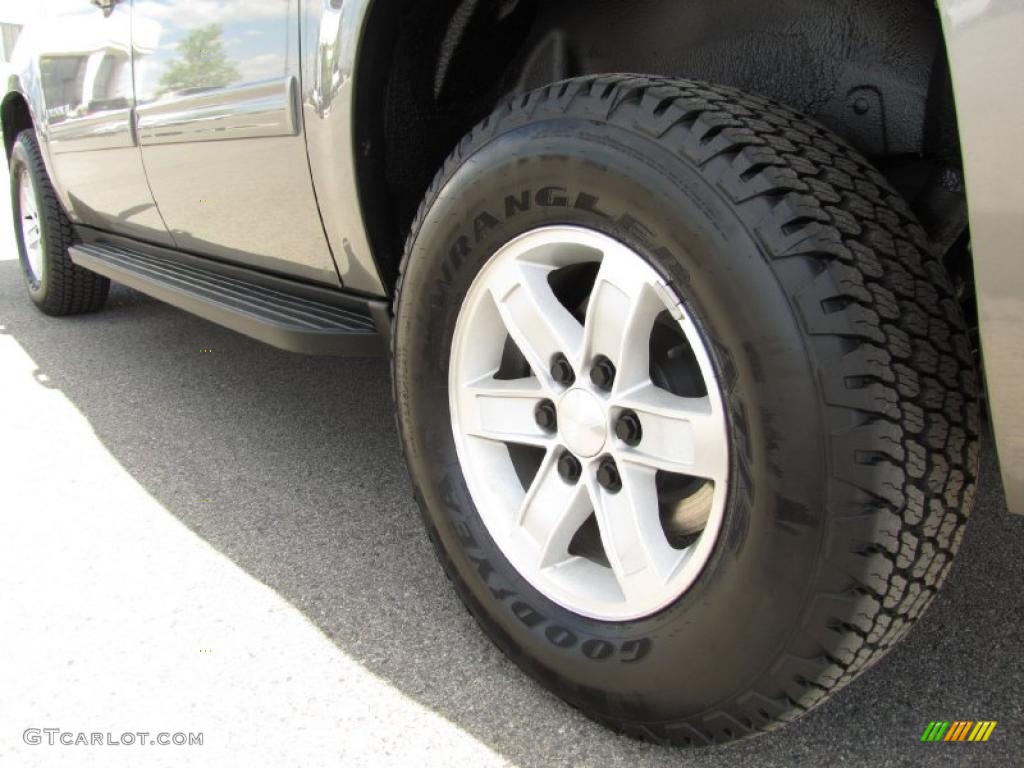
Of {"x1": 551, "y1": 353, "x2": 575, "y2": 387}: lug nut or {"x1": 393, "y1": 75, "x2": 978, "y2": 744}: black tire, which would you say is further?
{"x1": 551, "y1": 353, "x2": 575, "y2": 387}: lug nut

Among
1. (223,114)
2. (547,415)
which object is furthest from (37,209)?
(547,415)

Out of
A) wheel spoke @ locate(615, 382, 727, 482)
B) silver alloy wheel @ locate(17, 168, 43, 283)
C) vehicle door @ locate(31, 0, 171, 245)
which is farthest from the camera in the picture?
silver alloy wheel @ locate(17, 168, 43, 283)

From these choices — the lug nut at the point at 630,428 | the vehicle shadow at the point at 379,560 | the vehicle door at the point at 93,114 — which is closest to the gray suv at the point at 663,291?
the lug nut at the point at 630,428

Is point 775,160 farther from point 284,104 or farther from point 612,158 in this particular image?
point 284,104

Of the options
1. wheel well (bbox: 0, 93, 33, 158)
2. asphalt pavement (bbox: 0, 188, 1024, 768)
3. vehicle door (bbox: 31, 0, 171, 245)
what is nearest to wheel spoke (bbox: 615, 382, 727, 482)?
asphalt pavement (bbox: 0, 188, 1024, 768)

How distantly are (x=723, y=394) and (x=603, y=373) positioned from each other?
0.26 meters

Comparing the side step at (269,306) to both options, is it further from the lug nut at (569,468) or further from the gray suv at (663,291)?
the lug nut at (569,468)

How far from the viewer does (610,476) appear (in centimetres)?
138

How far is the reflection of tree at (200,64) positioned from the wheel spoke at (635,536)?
4.42 feet

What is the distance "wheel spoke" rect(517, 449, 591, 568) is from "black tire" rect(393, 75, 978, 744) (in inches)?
6.4

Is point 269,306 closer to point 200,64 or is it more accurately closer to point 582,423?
point 200,64

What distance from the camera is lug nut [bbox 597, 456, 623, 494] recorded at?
1382mm

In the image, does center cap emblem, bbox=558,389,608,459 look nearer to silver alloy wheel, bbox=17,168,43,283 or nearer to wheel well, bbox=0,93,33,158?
silver alloy wheel, bbox=17,168,43,283

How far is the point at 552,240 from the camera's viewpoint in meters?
1.38
